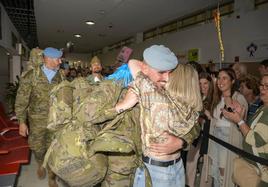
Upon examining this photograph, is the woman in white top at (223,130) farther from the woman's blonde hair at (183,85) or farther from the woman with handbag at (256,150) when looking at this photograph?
the woman's blonde hair at (183,85)

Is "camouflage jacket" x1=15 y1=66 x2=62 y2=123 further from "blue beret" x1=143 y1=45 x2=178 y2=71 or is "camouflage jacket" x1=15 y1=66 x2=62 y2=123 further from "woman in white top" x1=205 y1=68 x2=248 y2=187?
"blue beret" x1=143 y1=45 x2=178 y2=71

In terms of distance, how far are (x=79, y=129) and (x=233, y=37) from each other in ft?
A: 15.7

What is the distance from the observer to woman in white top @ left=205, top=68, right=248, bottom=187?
7.83 ft

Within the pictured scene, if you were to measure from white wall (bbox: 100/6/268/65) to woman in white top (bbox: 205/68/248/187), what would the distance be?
232 centimetres

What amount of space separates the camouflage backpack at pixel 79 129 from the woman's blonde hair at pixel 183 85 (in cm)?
30

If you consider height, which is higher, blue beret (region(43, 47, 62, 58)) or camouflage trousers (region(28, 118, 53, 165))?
blue beret (region(43, 47, 62, 58))

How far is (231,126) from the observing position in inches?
95.8

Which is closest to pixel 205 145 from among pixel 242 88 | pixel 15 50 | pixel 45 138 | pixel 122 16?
pixel 242 88

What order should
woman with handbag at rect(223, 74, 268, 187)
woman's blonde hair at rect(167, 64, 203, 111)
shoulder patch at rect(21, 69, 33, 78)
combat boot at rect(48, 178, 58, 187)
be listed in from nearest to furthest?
woman's blonde hair at rect(167, 64, 203, 111)
woman with handbag at rect(223, 74, 268, 187)
combat boot at rect(48, 178, 58, 187)
shoulder patch at rect(21, 69, 33, 78)

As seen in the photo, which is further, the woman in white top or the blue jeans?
the woman in white top

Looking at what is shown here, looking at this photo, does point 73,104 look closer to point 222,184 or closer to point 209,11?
point 222,184

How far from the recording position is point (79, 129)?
1.29 metres

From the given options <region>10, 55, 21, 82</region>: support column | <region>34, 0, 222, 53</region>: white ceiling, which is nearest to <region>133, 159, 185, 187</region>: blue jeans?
<region>34, 0, 222, 53</region>: white ceiling

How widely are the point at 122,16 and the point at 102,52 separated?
9324 mm
